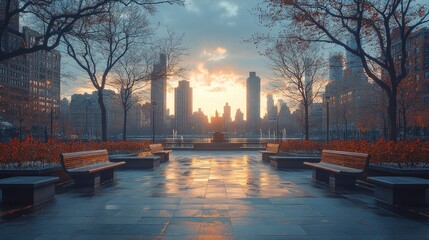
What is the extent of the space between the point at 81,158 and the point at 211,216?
6.47 metres

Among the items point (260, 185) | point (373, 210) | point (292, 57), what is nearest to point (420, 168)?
point (373, 210)

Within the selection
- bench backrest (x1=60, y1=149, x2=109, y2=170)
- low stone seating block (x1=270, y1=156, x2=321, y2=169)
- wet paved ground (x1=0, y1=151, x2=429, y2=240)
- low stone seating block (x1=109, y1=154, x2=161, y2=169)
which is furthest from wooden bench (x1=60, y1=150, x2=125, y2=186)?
low stone seating block (x1=270, y1=156, x2=321, y2=169)

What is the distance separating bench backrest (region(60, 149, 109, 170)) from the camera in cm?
1184

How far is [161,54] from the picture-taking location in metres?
30.4

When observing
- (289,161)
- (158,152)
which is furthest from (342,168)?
(158,152)

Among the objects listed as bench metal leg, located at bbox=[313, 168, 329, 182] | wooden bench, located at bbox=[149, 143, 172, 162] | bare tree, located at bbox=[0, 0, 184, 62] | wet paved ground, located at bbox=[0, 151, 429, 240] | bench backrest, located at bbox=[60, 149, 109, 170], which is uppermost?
bare tree, located at bbox=[0, 0, 184, 62]

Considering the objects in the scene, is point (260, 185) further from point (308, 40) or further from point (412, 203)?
point (308, 40)

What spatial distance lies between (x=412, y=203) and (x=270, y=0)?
36.2 feet

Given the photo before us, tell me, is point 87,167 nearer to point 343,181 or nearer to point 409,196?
point 343,181

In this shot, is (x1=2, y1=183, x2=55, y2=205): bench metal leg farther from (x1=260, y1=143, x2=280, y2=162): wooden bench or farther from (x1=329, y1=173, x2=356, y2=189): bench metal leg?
(x1=260, y1=143, x2=280, y2=162): wooden bench

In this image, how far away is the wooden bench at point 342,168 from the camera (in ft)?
39.4

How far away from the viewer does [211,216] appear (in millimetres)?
8492

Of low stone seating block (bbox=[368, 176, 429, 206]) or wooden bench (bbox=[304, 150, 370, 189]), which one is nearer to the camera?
low stone seating block (bbox=[368, 176, 429, 206])

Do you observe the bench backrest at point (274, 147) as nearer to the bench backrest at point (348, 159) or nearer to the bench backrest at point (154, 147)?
the bench backrest at point (154, 147)
